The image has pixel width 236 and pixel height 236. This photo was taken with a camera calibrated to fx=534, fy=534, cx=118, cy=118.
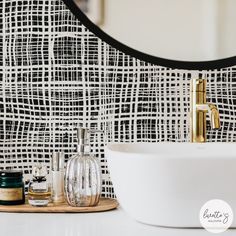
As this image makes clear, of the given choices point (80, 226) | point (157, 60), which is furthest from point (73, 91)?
point (80, 226)

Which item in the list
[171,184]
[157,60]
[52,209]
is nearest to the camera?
[171,184]

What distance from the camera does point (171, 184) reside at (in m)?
0.99

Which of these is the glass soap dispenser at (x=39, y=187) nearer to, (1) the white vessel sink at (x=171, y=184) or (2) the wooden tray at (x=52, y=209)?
(2) the wooden tray at (x=52, y=209)

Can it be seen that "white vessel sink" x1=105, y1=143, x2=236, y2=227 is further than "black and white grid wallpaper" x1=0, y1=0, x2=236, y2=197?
No

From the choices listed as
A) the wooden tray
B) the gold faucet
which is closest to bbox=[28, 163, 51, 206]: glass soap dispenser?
the wooden tray

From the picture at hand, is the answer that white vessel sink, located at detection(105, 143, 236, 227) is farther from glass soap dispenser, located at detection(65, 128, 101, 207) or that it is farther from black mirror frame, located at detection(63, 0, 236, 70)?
black mirror frame, located at detection(63, 0, 236, 70)

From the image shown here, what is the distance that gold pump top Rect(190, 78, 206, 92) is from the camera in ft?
4.13

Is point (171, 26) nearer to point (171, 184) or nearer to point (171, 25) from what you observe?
point (171, 25)

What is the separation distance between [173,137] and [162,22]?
0.98 feet

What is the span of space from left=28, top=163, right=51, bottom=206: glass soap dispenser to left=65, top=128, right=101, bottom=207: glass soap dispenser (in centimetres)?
5

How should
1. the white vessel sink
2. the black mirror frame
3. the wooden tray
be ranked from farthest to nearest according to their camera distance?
the black mirror frame, the wooden tray, the white vessel sink

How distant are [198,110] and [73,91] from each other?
328mm

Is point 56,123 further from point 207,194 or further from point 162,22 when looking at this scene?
point 207,194

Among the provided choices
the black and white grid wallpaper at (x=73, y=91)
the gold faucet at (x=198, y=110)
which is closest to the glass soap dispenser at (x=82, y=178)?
the black and white grid wallpaper at (x=73, y=91)
